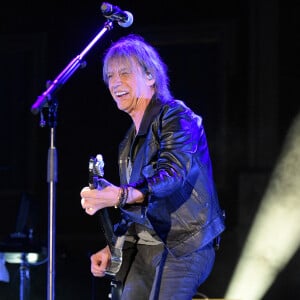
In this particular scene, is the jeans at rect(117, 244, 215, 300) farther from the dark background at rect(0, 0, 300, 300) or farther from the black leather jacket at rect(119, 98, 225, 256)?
the dark background at rect(0, 0, 300, 300)

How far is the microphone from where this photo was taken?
2.73 metres

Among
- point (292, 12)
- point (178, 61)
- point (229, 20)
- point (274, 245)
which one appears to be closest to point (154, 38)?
point (178, 61)

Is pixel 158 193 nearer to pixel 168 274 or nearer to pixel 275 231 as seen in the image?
pixel 168 274

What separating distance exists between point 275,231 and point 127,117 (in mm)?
1698

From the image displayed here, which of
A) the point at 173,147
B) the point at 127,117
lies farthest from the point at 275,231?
the point at 173,147

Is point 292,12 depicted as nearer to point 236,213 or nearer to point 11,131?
point 236,213

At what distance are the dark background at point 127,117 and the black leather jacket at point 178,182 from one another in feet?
8.63

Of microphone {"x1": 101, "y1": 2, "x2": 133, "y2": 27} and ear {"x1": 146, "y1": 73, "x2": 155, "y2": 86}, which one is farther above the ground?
microphone {"x1": 101, "y1": 2, "x2": 133, "y2": 27}

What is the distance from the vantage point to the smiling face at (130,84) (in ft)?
8.23

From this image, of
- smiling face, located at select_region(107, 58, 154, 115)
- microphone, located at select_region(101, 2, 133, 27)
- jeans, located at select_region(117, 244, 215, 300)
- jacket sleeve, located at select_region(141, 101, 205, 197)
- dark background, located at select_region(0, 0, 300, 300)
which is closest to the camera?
jacket sleeve, located at select_region(141, 101, 205, 197)

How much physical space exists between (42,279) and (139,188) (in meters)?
3.50

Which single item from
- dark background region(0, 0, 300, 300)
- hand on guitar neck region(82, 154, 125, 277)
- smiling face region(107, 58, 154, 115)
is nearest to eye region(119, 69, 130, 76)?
smiling face region(107, 58, 154, 115)

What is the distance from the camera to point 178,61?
5.49 metres

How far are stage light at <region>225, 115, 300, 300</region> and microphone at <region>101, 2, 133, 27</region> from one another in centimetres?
239
